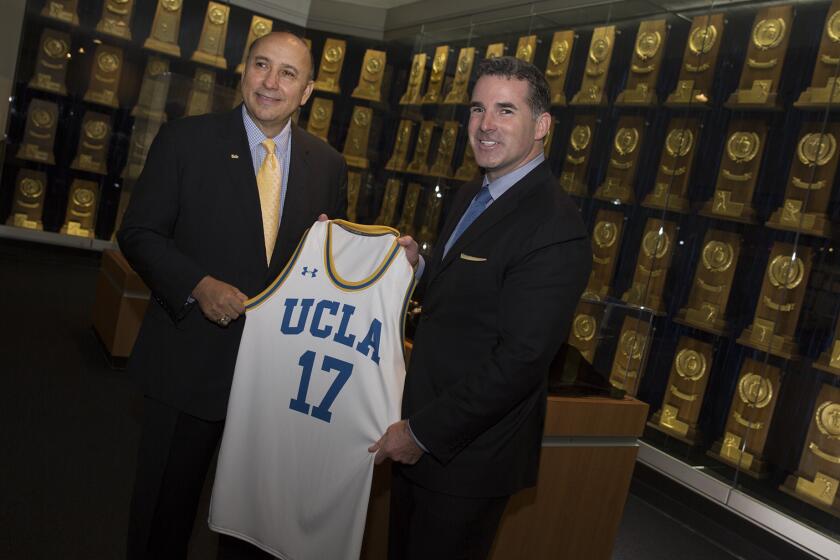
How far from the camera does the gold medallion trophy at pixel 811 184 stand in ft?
12.2

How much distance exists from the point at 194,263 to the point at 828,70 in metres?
3.28

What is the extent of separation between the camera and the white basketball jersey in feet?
6.28

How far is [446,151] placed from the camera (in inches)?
256

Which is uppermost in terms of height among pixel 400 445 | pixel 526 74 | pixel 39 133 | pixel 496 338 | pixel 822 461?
pixel 526 74

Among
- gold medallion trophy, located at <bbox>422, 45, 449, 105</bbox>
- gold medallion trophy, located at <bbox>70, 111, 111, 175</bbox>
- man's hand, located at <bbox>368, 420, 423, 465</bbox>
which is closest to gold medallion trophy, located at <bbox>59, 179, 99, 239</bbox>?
gold medallion trophy, located at <bbox>70, 111, 111, 175</bbox>

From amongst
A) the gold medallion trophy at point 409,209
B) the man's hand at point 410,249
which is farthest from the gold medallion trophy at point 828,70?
the gold medallion trophy at point 409,209

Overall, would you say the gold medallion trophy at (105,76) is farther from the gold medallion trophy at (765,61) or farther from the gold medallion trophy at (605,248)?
the gold medallion trophy at (765,61)

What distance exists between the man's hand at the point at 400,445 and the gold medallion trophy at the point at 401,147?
5.57 m

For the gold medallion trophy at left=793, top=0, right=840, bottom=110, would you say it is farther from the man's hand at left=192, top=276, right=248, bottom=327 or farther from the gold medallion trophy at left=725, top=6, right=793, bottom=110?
the man's hand at left=192, top=276, right=248, bottom=327

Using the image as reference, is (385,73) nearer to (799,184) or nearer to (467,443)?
(799,184)

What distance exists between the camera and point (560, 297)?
164 cm

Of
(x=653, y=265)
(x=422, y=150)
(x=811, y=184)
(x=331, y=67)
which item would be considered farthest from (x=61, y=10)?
(x=811, y=184)

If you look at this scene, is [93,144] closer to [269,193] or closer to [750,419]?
[269,193]

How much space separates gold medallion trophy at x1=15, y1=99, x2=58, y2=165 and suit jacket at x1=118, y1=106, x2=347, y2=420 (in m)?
6.20
